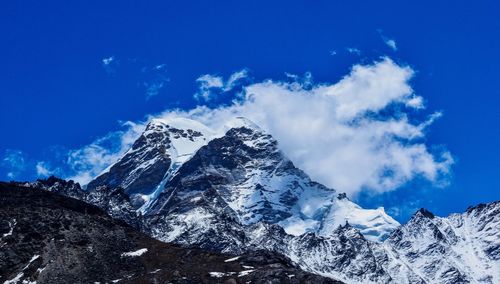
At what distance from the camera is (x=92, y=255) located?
172500 mm

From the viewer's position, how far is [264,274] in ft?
522

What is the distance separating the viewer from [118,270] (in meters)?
169

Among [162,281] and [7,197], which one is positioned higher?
[7,197]

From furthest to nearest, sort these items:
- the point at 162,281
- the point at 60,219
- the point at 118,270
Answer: the point at 60,219 → the point at 118,270 → the point at 162,281

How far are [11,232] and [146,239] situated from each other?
29554 millimetres

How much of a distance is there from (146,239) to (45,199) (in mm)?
25008

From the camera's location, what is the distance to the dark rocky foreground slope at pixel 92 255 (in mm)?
160375

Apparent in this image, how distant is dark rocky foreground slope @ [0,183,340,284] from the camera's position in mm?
160375

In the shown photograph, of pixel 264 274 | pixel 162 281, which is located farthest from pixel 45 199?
pixel 264 274

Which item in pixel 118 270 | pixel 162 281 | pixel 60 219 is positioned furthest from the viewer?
pixel 60 219

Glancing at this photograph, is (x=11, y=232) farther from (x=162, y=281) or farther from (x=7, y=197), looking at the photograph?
(x=162, y=281)

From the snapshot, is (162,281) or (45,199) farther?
(45,199)

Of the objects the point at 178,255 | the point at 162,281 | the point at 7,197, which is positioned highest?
the point at 7,197

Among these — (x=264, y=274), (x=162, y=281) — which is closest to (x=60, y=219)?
(x=162, y=281)
